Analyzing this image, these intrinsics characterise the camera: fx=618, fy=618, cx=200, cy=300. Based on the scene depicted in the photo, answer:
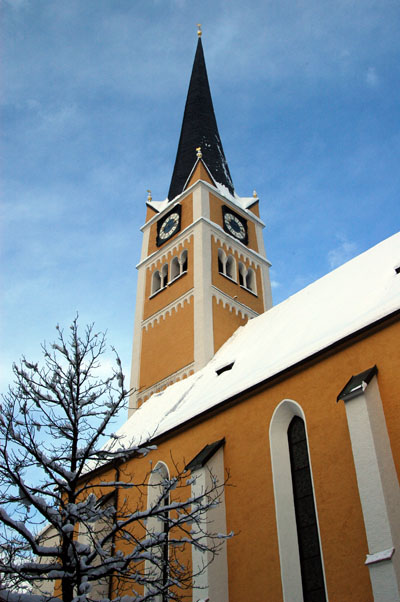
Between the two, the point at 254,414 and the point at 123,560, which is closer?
the point at 123,560

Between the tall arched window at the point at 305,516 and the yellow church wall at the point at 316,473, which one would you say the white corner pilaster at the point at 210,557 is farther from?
the tall arched window at the point at 305,516

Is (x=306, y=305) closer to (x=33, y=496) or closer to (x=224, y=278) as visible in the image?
(x=224, y=278)

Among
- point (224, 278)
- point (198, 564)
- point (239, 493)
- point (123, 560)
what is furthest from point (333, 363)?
point (224, 278)

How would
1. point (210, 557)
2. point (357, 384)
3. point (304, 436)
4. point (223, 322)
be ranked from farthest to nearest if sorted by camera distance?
point (223, 322) < point (304, 436) < point (210, 557) < point (357, 384)

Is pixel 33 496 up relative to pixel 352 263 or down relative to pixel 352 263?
down

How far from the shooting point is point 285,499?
10.9 metres

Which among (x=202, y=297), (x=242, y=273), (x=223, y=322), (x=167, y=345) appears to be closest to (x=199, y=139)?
(x=242, y=273)

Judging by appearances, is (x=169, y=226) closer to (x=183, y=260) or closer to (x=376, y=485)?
(x=183, y=260)

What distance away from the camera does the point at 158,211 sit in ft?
89.1

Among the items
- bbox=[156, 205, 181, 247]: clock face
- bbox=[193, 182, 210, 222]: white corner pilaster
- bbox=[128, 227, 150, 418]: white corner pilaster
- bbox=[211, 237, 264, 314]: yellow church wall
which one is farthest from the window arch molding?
bbox=[156, 205, 181, 247]: clock face

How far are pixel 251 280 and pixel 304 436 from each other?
13.8 meters

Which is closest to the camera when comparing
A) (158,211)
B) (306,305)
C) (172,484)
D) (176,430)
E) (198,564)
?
(172,484)

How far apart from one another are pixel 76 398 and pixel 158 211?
18.7 m

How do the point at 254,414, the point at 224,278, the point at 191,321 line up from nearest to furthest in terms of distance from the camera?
the point at 254,414
the point at 191,321
the point at 224,278
